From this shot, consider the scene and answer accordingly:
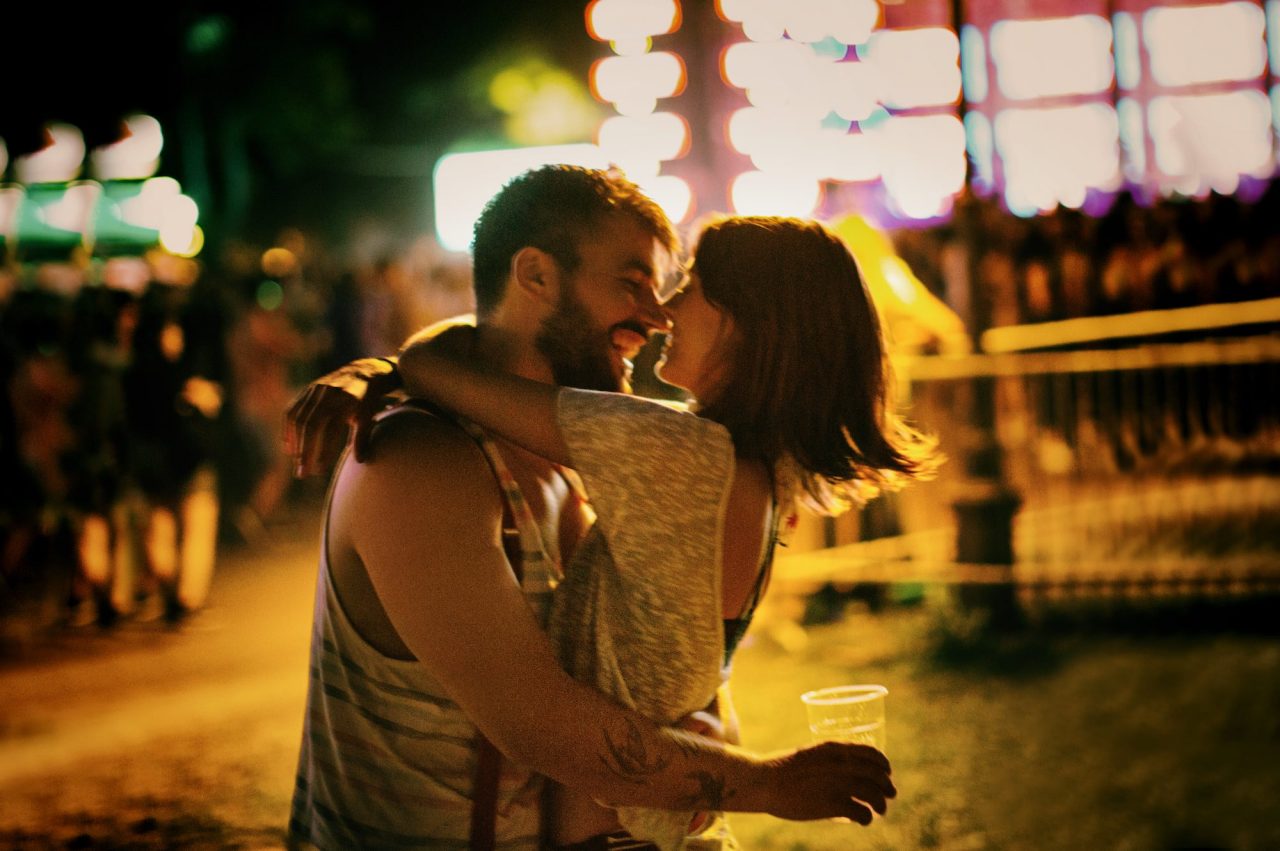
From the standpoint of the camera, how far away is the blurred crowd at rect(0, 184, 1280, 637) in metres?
9.27

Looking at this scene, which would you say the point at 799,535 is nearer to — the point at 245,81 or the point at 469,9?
the point at 245,81

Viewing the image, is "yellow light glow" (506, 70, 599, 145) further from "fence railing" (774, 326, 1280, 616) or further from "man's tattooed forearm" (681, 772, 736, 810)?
"man's tattooed forearm" (681, 772, 736, 810)

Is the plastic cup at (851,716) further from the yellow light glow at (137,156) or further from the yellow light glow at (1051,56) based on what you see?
the yellow light glow at (137,156)

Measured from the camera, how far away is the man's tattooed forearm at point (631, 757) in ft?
7.00

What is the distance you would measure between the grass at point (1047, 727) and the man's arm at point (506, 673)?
311 centimetres

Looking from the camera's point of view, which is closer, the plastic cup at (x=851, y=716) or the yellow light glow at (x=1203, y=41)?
the plastic cup at (x=851, y=716)

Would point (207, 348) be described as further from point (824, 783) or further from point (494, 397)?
point (824, 783)

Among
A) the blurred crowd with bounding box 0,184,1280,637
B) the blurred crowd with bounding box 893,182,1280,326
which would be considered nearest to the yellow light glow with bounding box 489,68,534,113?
the blurred crowd with bounding box 0,184,1280,637

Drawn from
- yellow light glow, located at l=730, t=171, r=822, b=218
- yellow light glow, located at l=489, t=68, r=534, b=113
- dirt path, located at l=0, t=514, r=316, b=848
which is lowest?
dirt path, located at l=0, t=514, r=316, b=848

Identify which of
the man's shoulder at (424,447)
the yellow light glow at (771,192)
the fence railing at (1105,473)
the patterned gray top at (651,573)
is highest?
the yellow light glow at (771,192)

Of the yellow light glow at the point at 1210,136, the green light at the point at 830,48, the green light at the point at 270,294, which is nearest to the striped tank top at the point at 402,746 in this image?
the green light at the point at 270,294

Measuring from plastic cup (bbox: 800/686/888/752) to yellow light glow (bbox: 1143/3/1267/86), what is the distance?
26309mm

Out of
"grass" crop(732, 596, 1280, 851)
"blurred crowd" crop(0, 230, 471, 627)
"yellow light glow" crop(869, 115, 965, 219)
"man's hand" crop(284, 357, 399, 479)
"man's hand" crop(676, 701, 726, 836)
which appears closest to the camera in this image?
"man's hand" crop(676, 701, 726, 836)

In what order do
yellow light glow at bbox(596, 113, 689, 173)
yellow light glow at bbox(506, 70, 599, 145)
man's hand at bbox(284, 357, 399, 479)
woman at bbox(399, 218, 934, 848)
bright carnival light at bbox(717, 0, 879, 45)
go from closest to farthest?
1. woman at bbox(399, 218, 934, 848)
2. man's hand at bbox(284, 357, 399, 479)
3. bright carnival light at bbox(717, 0, 879, 45)
4. yellow light glow at bbox(596, 113, 689, 173)
5. yellow light glow at bbox(506, 70, 599, 145)
